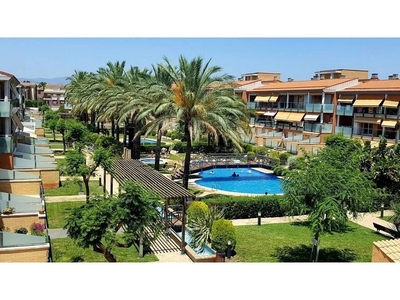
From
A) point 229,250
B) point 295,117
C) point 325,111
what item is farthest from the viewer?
point 295,117

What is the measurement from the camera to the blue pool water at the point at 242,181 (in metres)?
28.7

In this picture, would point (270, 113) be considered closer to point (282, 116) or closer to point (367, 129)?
point (282, 116)

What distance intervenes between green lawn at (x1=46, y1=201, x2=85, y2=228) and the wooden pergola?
2636 millimetres

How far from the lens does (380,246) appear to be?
1148 centimetres

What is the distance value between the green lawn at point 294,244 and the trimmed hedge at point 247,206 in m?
1.32

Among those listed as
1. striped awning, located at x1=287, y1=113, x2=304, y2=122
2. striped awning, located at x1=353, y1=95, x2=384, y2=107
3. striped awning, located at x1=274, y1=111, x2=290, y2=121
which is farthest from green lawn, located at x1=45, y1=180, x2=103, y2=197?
striped awning, located at x1=274, y1=111, x2=290, y2=121

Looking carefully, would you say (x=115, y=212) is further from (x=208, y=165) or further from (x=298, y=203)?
(x=208, y=165)

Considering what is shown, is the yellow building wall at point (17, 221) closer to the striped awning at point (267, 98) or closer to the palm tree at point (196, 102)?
the palm tree at point (196, 102)

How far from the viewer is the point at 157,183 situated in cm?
1708

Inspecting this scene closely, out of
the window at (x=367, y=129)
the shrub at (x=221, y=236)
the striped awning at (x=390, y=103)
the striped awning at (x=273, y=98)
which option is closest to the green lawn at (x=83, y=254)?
the shrub at (x=221, y=236)

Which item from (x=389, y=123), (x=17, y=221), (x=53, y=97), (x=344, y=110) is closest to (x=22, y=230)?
(x=17, y=221)

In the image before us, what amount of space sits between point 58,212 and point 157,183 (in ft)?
17.1

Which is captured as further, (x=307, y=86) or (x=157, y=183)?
(x=307, y=86)

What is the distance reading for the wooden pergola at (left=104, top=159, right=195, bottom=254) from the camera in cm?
1487
